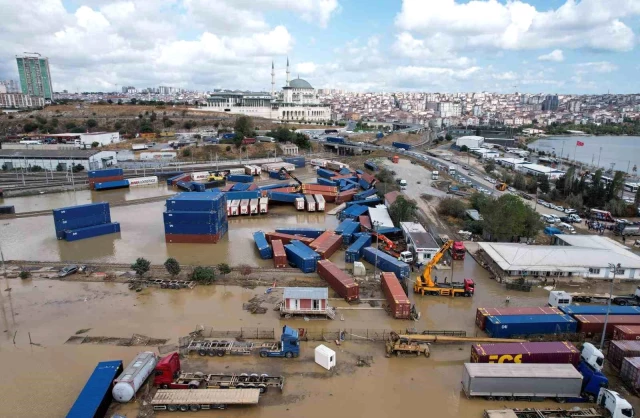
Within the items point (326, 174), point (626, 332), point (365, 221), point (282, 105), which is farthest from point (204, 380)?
point (282, 105)

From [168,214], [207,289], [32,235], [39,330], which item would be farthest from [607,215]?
[32,235]

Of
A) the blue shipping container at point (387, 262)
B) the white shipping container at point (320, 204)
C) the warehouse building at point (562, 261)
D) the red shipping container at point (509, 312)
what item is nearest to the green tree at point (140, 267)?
the blue shipping container at point (387, 262)

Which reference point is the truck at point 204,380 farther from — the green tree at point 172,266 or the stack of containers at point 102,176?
the stack of containers at point 102,176

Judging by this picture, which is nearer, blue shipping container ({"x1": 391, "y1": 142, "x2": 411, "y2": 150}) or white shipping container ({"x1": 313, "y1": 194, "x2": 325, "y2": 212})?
white shipping container ({"x1": 313, "y1": 194, "x2": 325, "y2": 212})

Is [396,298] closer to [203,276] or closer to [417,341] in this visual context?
[417,341]

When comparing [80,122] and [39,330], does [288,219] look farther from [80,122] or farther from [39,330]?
[80,122]

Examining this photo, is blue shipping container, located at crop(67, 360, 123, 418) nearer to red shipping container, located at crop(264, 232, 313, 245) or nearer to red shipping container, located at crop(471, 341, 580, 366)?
red shipping container, located at crop(471, 341, 580, 366)

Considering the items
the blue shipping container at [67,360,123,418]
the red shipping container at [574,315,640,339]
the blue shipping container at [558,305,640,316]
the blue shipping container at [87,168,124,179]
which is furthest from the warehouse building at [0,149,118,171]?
the red shipping container at [574,315,640,339]
